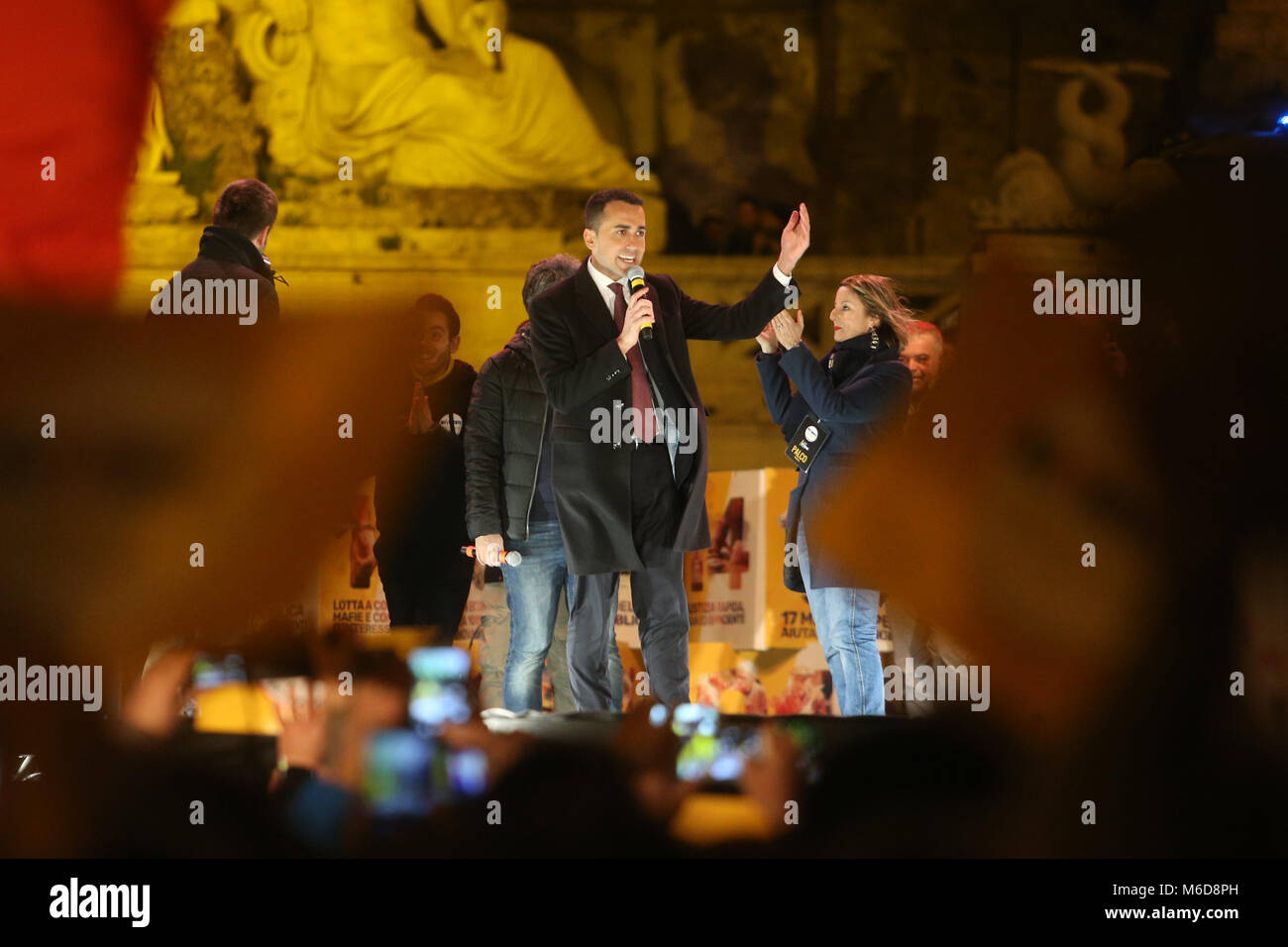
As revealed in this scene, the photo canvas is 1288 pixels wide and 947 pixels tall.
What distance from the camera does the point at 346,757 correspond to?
4109 millimetres

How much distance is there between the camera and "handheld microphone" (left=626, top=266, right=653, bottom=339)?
410 cm

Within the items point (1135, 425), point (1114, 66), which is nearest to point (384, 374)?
point (1135, 425)

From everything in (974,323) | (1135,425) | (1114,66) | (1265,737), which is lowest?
(1265,737)

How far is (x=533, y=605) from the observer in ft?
14.3

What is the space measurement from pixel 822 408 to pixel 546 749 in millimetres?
1189

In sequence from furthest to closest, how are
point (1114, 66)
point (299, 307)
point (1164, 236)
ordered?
point (1114, 66) < point (299, 307) < point (1164, 236)

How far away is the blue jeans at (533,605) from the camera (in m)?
4.33

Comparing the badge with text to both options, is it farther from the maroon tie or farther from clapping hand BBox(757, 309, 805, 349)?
the maroon tie

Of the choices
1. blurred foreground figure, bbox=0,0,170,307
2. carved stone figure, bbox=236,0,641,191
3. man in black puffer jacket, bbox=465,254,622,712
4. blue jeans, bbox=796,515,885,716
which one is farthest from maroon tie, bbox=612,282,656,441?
carved stone figure, bbox=236,0,641,191

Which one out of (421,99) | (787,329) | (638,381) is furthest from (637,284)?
(421,99)

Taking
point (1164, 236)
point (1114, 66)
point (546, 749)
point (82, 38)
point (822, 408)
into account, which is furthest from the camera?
point (1114, 66)

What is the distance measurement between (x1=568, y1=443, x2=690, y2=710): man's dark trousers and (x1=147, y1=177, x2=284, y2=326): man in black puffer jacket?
1.19 meters

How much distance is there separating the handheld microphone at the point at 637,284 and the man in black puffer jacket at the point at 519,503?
13.9 inches
